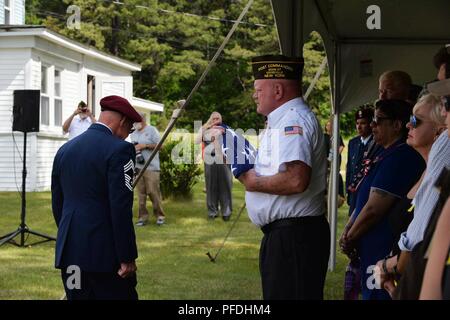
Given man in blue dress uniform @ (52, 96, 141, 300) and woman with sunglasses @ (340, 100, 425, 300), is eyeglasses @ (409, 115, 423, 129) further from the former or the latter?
man in blue dress uniform @ (52, 96, 141, 300)

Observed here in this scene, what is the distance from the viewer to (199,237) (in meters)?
11.2

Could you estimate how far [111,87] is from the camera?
82.3 ft

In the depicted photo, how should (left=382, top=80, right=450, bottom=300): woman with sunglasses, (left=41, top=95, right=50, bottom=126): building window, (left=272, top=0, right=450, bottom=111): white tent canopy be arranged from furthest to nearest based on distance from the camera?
(left=41, top=95, right=50, bottom=126): building window → (left=272, top=0, right=450, bottom=111): white tent canopy → (left=382, top=80, right=450, bottom=300): woman with sunglasses

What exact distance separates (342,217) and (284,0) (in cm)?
894

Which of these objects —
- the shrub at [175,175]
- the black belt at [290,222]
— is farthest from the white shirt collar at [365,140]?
the shrub at [175,175]

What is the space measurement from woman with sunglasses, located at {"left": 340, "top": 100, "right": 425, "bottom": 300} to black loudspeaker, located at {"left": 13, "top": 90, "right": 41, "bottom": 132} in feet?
21.9

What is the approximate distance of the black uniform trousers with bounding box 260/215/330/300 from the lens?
3.72m

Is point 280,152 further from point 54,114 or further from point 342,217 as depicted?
point 54,114

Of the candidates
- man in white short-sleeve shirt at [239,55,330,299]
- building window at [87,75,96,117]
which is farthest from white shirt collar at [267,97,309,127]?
building window at [87,75,96,117]

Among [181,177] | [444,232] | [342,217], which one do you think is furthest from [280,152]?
[181,177]

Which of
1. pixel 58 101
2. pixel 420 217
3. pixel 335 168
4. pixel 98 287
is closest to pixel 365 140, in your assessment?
pixel 335 168

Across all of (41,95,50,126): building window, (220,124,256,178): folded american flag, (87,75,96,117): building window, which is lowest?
(220,124,256,178): folded american flag

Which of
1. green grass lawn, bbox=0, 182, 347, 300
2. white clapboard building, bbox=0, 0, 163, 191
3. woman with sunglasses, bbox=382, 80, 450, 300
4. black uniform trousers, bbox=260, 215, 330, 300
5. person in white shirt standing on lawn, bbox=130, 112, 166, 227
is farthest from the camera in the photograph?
white clapboard building, bbox=0, 0, 163, 191
